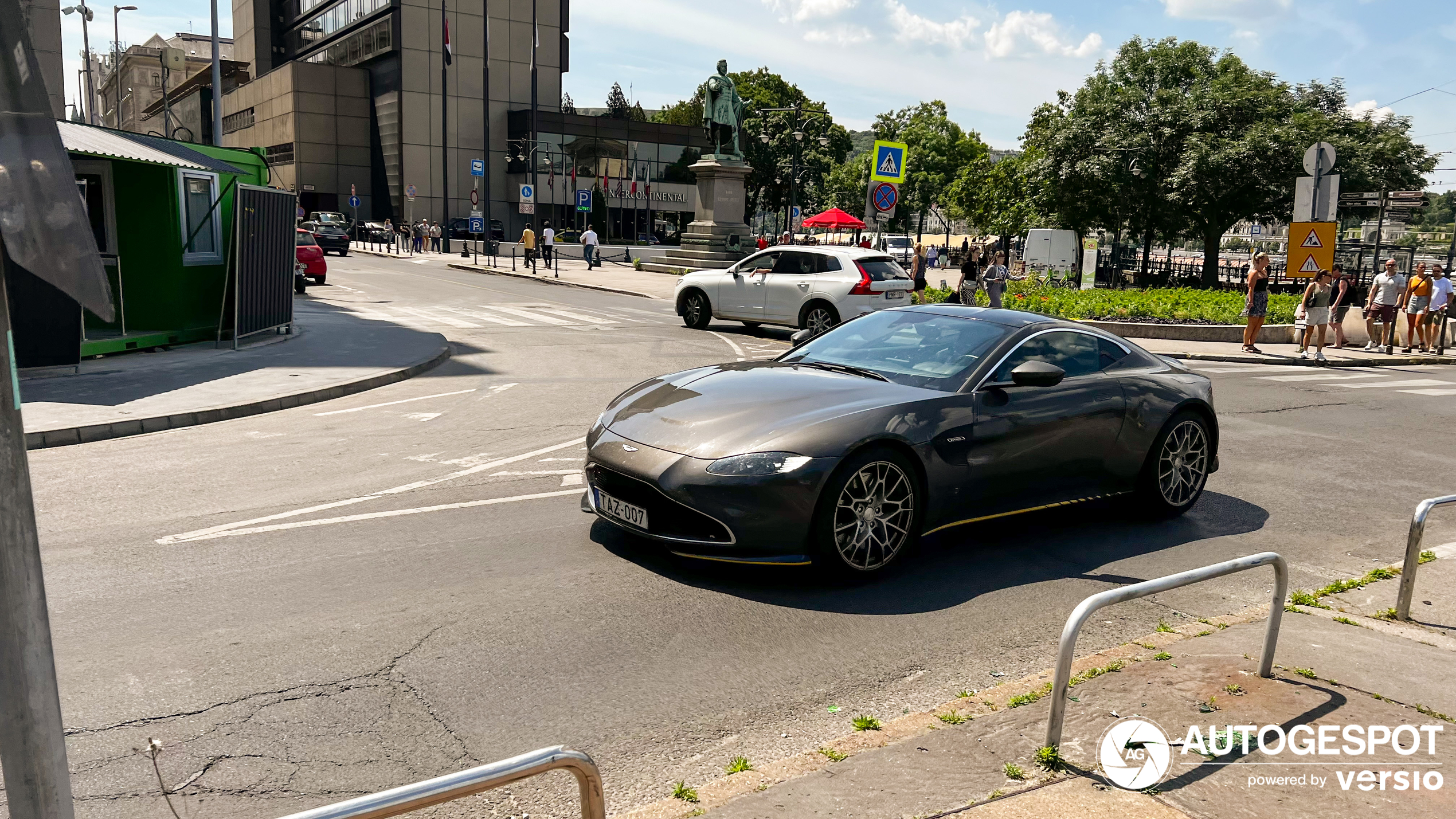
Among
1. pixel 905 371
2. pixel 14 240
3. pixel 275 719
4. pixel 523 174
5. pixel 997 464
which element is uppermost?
pixel 523 174

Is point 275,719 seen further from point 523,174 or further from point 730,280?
point 523,174

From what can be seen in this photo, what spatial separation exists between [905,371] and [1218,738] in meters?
3.13

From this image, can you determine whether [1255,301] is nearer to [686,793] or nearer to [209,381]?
[209,381]

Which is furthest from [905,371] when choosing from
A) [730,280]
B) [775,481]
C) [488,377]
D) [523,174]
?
[523,174]

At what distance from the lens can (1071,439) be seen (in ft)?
22.1

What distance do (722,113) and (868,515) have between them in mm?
34956

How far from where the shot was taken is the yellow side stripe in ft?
20.3

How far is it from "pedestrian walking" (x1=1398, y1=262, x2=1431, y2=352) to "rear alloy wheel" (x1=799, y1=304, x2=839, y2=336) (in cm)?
1198

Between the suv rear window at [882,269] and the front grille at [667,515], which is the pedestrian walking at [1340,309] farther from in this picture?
the front grille at [667,515]

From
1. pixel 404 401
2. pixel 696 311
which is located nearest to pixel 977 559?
pixel 404 401

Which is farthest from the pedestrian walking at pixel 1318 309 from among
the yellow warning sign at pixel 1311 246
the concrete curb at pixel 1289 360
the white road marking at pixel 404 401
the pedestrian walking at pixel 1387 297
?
the white road marking at pixel 404 401

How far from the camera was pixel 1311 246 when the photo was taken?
2008 centimetres

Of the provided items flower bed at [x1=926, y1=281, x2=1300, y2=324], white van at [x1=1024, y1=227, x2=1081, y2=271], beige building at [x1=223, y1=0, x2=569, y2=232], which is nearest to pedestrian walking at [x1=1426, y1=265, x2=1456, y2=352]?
flower bed at [x1=926, y1=281, x2=1300, y2=324]

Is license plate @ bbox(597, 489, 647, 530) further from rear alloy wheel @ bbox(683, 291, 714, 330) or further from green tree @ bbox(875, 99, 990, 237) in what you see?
green tree @ bbox(875, 99, 990, 237)
